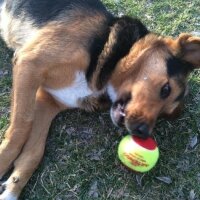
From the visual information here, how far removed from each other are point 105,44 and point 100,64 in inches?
10.1

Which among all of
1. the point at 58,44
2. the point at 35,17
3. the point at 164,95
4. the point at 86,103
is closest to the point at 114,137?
the point at 86,103

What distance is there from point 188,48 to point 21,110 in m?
2.07

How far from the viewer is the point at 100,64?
5.09 m

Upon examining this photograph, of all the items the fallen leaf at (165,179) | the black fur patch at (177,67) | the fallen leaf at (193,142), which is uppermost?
the black fur patch at (177,67)

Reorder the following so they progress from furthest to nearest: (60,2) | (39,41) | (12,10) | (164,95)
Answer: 1. (12,10)
2. (60,2)
3. (39,41)
4. (164,95)

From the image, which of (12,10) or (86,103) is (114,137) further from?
(12,10)

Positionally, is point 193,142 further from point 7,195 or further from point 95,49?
point 7,195

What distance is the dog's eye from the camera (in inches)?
193

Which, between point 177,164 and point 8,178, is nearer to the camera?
point 8,178

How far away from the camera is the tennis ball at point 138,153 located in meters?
4.71

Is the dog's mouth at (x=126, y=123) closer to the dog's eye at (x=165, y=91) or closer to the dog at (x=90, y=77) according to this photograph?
the dog at (x=90, y=77)

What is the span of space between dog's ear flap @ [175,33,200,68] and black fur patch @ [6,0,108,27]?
1.09 meters

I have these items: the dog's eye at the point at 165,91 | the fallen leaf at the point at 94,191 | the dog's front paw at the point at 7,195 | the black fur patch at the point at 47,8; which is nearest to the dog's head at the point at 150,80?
the dog's eye at the point at 165,91

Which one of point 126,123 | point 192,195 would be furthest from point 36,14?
point 192,195
